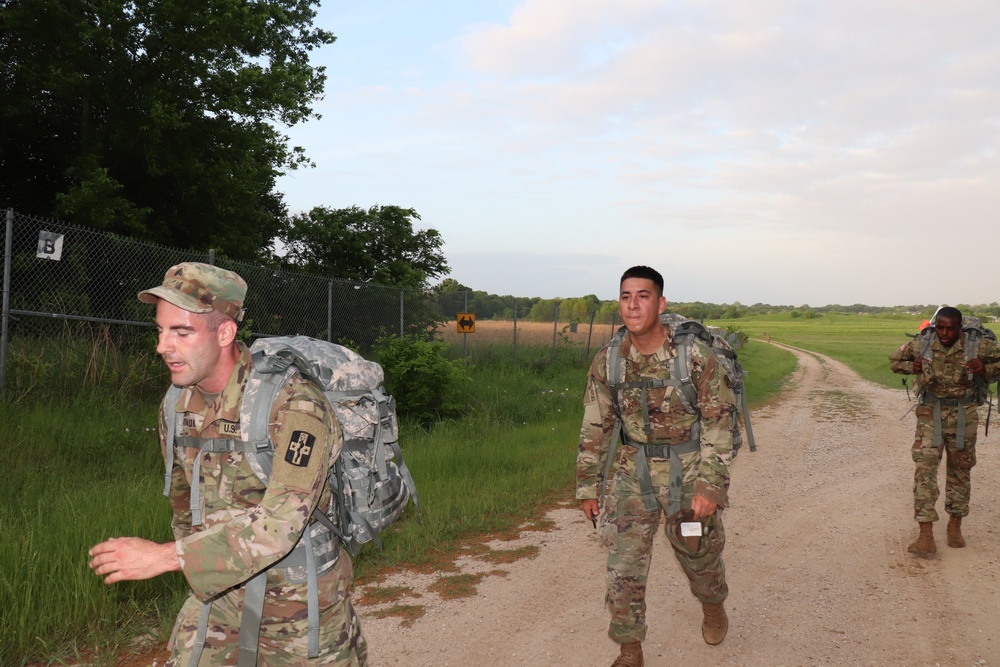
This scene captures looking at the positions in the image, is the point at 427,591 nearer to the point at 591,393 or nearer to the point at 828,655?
the point at 591,393

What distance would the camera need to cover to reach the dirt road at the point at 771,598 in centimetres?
428

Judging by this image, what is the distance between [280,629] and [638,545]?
2.30m

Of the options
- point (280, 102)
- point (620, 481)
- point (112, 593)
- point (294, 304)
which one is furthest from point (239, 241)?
point (620, 481)

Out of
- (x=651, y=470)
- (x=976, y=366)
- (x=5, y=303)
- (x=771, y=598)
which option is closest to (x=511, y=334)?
(x=5, y=303)

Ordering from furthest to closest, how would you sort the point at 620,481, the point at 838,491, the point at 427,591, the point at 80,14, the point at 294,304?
the point at 80,14 → the point at 294,304 → the point at 838,491 → the point at 427,591 → the point at 620,481

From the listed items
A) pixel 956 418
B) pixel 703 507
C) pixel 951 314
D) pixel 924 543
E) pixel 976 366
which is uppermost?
pixel 951 314

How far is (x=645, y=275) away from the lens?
13.5 ft

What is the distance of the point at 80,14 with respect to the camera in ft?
43.5

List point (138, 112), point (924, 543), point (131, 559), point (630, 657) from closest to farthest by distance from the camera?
point (131, 559)
point (630, 657)
point (924, 543)
point (138, 112)

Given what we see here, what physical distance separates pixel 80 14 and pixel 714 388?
13.9m

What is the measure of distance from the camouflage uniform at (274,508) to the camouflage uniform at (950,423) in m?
5.60

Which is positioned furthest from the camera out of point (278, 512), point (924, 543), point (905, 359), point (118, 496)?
point (905, 359)

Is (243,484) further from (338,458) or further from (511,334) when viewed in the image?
(511,334)

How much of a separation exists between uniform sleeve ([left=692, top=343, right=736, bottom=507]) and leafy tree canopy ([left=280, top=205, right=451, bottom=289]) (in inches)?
521
